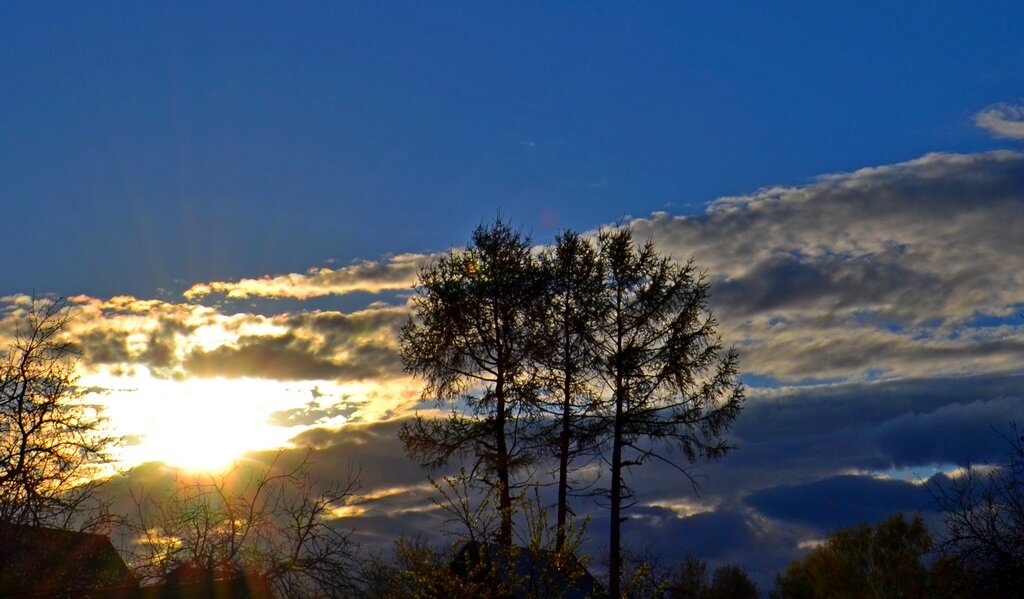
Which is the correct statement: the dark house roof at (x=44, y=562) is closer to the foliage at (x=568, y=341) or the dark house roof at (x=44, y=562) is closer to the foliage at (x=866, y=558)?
A: the foliage at (x=568, y=341)

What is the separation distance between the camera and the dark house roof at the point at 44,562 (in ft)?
88.9

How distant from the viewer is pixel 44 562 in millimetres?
28969

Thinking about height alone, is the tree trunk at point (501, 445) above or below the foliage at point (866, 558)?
above

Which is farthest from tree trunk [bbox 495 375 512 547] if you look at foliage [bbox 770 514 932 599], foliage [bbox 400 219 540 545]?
foliage [bbox 770 514 932 599]

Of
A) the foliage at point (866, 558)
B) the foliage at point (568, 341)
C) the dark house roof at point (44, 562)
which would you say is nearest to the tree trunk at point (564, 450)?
the foliage at point (568, 341)

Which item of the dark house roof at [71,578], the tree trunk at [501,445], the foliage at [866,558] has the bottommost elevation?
the foliage at [866,558]

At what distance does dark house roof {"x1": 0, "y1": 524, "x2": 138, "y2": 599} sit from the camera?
2711 centimetres

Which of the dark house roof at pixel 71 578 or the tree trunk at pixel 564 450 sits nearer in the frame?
the dark house roof at pixel 71 578

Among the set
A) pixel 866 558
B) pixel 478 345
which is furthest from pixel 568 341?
pixel 866 558

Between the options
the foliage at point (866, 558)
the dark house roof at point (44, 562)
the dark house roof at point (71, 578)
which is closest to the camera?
the dark house roof at point (71, 578)

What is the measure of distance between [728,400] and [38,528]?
67.5 feet

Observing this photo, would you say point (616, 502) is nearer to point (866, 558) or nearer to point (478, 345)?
point (478, 345)

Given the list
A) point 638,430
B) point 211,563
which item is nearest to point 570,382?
point 638,430

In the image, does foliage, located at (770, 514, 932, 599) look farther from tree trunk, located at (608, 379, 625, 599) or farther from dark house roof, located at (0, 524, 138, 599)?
dark house roof, located at (0, 524, 138, 599)
